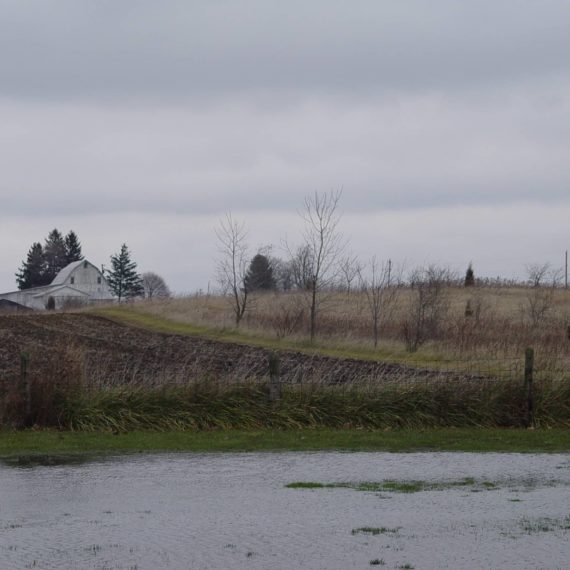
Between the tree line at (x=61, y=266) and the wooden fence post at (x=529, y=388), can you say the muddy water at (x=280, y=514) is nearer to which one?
the wooden fence post at (x=529, y=388)

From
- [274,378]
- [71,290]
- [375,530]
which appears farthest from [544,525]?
[71,290]

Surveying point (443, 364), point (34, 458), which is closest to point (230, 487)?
point (34, 458)

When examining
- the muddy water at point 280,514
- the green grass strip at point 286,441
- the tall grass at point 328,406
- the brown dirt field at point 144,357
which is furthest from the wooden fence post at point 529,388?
the muddy water at point 280,514

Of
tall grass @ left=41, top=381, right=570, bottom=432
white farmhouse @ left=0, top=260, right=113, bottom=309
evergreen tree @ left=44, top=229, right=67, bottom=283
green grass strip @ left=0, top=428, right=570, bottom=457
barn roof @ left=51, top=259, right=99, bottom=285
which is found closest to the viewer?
green grass strip @ left=0, top=428, right=570, bottom=457

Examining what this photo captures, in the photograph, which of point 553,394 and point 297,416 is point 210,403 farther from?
point 553,394

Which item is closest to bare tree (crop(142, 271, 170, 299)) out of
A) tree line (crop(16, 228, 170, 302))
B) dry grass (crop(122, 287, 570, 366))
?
tree line (crop(16, 228, 170, 302))

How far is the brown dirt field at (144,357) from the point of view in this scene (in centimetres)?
2212

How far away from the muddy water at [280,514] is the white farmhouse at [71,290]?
105m

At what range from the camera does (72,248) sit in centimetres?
15662

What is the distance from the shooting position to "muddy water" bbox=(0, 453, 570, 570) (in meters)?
9.92

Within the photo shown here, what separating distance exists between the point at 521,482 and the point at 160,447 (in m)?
6.71

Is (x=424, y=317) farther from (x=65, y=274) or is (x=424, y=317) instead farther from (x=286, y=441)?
(x=65, y=274)

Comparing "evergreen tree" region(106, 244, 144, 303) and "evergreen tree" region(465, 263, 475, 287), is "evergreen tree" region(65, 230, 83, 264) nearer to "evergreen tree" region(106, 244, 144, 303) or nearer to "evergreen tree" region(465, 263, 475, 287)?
"evergreen tree" region(106, 244, 144, 303)

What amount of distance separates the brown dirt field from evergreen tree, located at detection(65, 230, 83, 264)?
264ft
